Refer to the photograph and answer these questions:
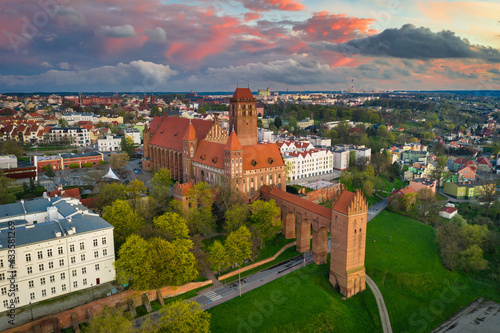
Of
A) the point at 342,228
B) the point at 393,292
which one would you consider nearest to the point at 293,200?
the point at 342,228

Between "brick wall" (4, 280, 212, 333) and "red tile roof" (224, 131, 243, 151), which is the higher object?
"red tile roof" (224, 131, 243, 151)

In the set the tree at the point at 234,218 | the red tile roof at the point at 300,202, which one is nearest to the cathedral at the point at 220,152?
the red tile roof at the point at 300,202

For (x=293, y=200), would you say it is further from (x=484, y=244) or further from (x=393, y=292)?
(x=484, y=244)

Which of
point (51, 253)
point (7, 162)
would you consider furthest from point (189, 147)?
point (51, 253)

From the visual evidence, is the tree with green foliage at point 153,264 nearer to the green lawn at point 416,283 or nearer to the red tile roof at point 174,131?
the green lawn at point 416,283

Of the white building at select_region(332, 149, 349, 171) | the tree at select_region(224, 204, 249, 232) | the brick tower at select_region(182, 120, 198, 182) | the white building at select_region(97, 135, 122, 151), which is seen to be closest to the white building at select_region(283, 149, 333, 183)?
the white building at select_region(332, 149, 349, 171)

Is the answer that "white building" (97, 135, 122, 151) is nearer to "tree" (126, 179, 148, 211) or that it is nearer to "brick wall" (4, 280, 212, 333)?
"tree" (126, 179, 148, 211)
